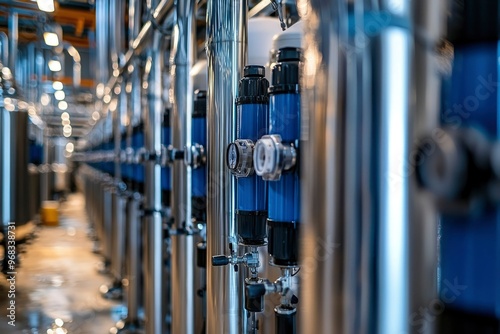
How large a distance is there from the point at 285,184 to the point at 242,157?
29 cm

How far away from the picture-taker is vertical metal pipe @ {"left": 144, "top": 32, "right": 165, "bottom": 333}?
243cm

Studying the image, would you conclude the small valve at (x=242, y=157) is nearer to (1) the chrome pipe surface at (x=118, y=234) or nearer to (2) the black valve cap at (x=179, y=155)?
(2) the black valve cap at (x=179, y=155)

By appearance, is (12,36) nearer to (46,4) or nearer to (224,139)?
(46,4)

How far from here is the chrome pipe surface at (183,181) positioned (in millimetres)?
1914

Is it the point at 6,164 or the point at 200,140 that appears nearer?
the point at 200,140

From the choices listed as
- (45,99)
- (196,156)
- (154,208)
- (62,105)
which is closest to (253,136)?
(196,156)

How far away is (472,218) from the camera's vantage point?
527mm

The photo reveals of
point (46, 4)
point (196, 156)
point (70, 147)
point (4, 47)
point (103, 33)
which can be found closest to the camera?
point (196, 156)

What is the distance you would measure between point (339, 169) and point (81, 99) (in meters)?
11.6

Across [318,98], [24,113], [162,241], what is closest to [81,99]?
[24,113]

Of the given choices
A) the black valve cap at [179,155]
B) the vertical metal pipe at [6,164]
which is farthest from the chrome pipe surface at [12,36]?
the black valve cap at [179,155]

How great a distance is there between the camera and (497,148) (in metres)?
0.50

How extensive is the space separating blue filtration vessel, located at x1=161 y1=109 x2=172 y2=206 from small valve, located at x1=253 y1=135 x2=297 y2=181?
1377 mm

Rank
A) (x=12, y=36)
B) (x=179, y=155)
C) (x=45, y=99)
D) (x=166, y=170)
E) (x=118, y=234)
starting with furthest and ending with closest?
(x=45, y=99), (x=12, y=36), (x=118, y=234), (x=166, y=170), (x=179, y=155)
